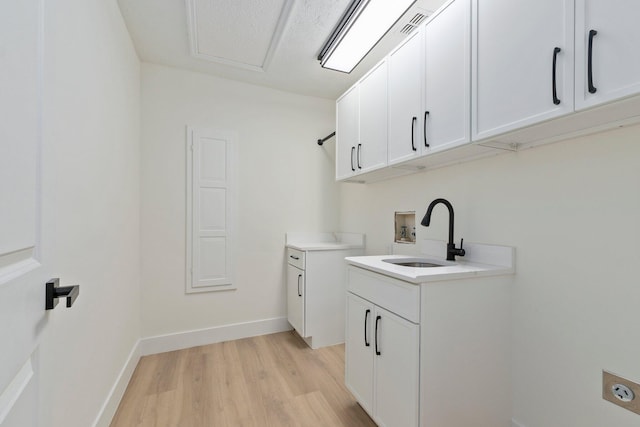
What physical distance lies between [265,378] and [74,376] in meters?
1.24

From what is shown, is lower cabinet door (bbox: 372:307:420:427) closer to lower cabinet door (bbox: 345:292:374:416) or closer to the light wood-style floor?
lower cabinet door (bbox: 345:292:374:416)

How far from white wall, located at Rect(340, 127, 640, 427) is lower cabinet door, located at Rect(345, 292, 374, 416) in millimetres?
765

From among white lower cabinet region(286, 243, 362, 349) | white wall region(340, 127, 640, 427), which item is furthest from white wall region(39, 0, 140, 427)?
white wall region(340, 127, 640, 427)

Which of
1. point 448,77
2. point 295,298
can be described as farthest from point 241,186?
point 448,77

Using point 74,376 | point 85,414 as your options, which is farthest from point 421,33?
point 85,414

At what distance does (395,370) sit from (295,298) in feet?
4.97

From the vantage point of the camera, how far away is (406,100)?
5.95 ft

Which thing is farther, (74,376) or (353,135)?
(353,135)

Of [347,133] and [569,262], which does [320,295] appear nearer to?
[347,133]

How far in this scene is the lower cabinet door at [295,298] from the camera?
262 centimetres

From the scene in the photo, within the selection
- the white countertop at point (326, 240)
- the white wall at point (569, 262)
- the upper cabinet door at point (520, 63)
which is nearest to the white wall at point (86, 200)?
the white countertop at point (326, 240)

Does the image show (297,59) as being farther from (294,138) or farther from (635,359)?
(635,359)

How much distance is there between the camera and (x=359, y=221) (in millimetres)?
2975

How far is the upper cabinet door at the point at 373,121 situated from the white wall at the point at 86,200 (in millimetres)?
1725
